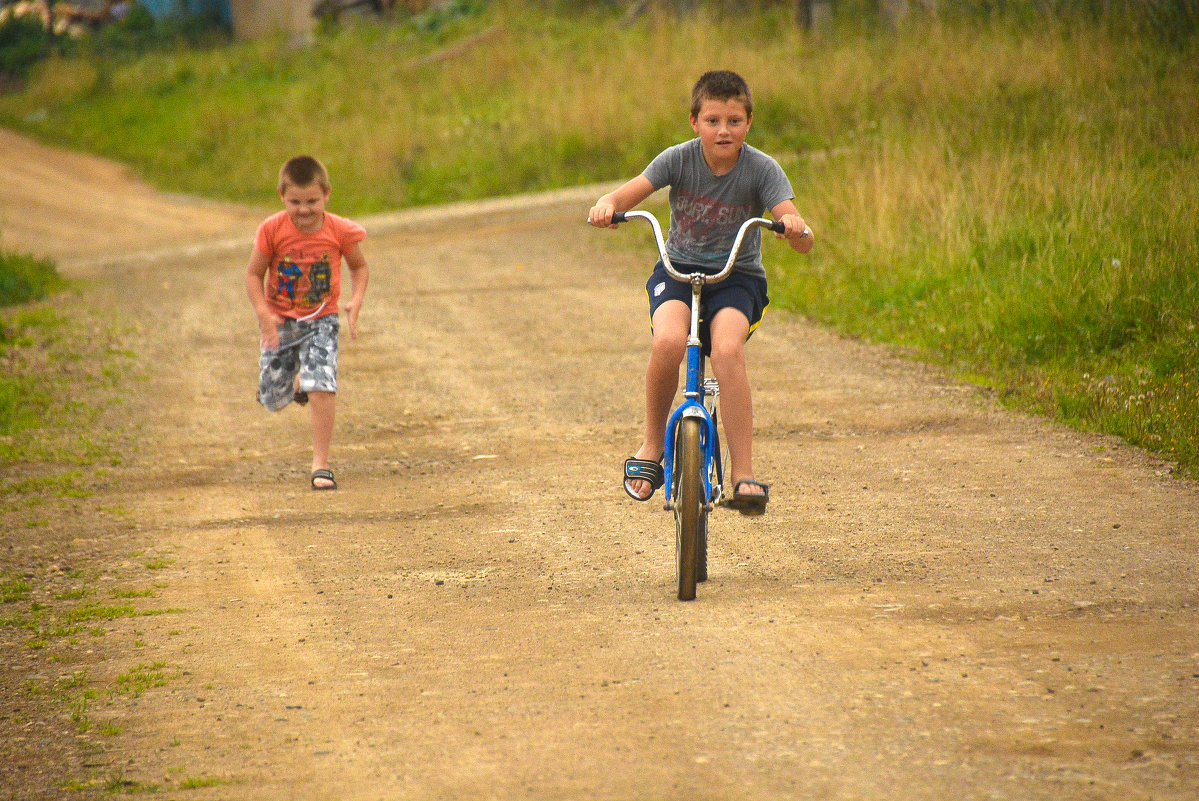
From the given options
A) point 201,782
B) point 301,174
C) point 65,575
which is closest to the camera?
point 201,782

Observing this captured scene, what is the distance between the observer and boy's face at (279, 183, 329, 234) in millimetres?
6059

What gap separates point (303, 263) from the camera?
20.4 ft

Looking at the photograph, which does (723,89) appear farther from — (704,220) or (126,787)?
(126,787)

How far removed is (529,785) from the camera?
3.24 m

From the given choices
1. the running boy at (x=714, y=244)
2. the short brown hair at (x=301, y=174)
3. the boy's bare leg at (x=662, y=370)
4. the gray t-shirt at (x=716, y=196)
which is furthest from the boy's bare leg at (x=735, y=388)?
the short brown hair at (x=301, y=174)

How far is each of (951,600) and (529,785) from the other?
187 cm

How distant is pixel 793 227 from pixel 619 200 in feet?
2.35

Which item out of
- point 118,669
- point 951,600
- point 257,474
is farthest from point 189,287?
point 951,600

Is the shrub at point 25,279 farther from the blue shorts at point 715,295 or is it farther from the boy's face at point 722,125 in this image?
the boy's face at point 722,125

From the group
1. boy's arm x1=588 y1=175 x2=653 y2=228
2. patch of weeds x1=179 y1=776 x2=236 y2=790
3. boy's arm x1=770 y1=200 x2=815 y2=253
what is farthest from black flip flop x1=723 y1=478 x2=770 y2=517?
patch of weeds x1=179 y1=776 x2=236 y2=790

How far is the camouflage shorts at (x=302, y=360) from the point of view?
20.5 feet

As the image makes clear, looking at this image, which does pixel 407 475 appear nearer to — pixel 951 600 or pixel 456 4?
pixel 951 600

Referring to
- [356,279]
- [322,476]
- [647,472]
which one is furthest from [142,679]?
[356,279]

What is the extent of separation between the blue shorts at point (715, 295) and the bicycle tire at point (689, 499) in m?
0.40
